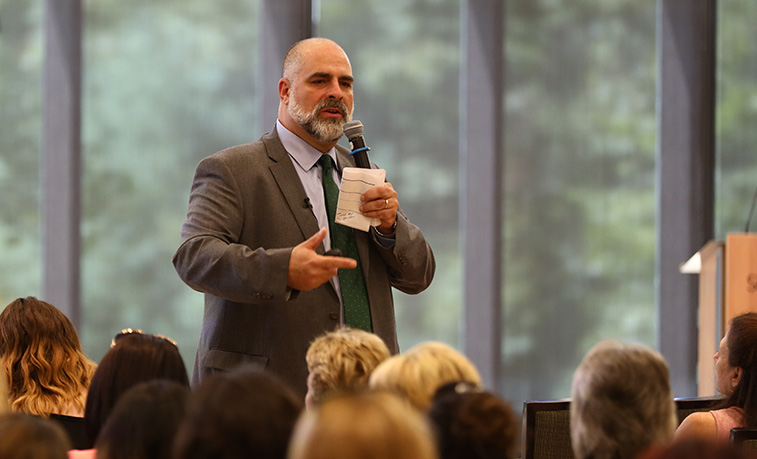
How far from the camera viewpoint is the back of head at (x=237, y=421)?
1380 mm

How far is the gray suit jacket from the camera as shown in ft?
9.02

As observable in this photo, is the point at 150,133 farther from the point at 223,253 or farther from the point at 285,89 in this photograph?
the point at 223,253

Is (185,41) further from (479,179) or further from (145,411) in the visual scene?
(145,411)

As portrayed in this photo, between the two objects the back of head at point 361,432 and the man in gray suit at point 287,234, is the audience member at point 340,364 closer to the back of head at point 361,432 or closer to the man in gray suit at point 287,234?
the man in gray suit at point 287,234

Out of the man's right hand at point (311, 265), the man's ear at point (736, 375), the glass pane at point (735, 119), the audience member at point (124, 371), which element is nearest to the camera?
the audience member at point (124, 371)

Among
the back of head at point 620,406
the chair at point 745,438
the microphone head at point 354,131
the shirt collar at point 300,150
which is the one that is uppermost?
the microphone head at point 354,131

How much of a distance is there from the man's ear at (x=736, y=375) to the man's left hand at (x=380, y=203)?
1.08 meters

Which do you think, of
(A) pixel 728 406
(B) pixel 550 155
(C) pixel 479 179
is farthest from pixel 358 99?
(A) pixel 728 406

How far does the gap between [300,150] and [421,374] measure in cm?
126

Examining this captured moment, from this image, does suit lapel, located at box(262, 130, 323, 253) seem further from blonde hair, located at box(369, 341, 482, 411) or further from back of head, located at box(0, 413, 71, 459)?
back of head, located at box(0, 413, 71, 459)

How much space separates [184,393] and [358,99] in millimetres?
4211

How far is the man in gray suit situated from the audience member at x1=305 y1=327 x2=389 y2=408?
0.38 m

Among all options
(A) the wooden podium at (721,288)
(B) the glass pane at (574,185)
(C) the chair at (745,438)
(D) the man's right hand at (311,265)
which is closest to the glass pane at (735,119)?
(B) the glass pane at (574,185)

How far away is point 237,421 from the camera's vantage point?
1.40 metres
